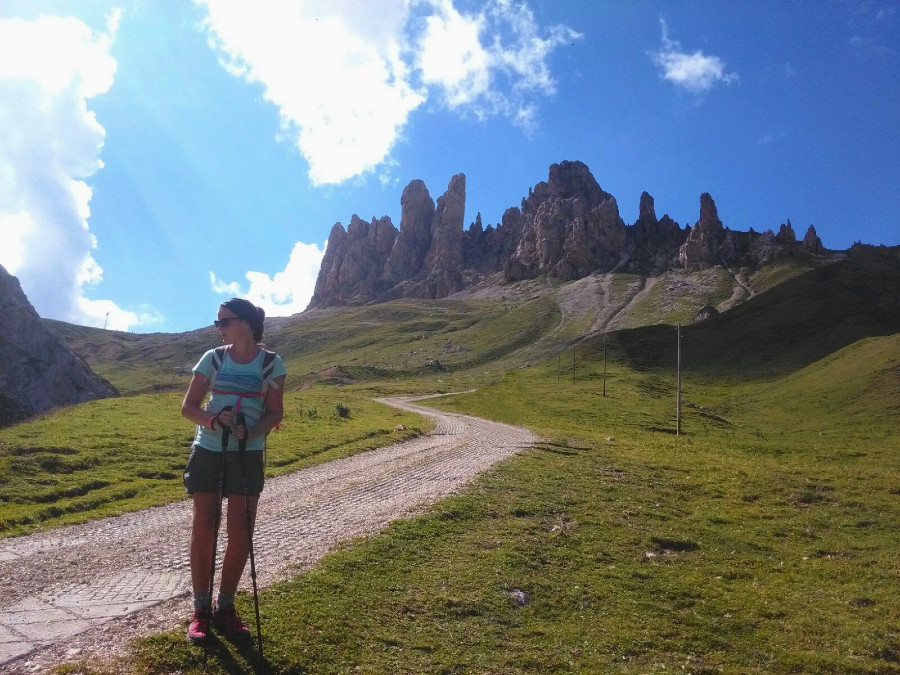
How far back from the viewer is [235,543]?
6.99m

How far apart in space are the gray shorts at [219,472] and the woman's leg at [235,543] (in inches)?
6.0

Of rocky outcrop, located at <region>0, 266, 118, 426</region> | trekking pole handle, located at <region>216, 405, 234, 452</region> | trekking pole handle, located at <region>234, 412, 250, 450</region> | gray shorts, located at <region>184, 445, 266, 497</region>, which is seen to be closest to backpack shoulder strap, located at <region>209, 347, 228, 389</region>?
trekking pole handle, located at <region>216, 405, 234, 452</region>

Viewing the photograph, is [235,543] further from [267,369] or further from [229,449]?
[267,369]

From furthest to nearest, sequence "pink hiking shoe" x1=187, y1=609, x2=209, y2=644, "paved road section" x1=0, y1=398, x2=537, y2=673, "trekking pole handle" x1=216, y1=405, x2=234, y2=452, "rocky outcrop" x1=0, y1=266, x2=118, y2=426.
Result: "rocky outcrop" x1=0, y1=266, x2=118, y2=426 < "paved road section" x1=0, y1=398, x2=537, y2=673 < "trekking pole handle" x1=216, y1=405, x2=234, y2=452 < "pink hiking shoe" x1=187, y1=609, x2=209, y2=644

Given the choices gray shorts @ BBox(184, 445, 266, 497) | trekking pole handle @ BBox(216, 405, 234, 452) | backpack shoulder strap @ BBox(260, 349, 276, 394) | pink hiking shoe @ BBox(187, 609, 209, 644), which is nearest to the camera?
pink hiking shoe @ BBox(187, 609, 209, 644)

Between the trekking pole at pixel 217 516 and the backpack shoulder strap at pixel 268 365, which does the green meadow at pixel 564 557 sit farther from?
the backpack shoulder strap at pixel 268 365

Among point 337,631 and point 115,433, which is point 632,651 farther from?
point 115,433

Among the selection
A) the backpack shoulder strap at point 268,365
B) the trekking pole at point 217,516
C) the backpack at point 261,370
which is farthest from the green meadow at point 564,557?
the backpack shoulder strap at point 268,365

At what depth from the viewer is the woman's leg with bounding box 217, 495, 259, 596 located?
691 centimetres

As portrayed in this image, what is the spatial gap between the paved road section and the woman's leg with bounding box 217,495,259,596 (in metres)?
1.09

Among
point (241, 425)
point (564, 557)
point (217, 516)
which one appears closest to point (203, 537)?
point (217, 516)

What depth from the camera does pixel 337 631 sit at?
23.7ft

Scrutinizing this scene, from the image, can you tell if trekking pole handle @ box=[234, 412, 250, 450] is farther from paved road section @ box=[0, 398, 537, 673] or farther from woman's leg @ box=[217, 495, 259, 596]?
paved road section @ box=[0, 398, 537, 673]

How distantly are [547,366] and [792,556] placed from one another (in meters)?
81.1
